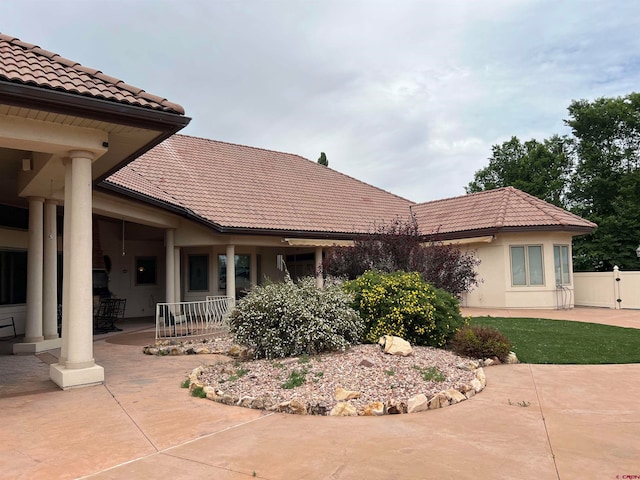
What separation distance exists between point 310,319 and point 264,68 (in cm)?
1223

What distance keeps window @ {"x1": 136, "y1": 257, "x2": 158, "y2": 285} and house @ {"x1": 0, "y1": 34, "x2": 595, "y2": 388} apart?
0.14ft

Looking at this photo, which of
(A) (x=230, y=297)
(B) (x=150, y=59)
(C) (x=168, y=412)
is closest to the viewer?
(C) (x=168, y=412)

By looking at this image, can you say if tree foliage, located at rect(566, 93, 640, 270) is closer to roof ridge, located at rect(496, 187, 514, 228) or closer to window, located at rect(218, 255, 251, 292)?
roof ridge, located at rect(496, 187, 514, 228)

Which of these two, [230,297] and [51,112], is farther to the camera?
[230,297]

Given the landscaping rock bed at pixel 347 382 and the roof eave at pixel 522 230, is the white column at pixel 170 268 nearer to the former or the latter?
the landscaping rock bed at pixel 347 382

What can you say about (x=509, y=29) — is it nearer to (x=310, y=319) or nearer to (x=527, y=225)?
(x=527, y=225)

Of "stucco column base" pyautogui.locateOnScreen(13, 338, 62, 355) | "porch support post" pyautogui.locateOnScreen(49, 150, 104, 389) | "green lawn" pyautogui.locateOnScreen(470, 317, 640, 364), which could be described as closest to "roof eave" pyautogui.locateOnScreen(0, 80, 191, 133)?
"porch support post" pyautogui.locateOnScreen(49, 150, 104, 389)

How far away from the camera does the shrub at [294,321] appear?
7.83m

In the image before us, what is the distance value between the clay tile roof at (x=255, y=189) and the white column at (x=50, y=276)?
257 centimetres

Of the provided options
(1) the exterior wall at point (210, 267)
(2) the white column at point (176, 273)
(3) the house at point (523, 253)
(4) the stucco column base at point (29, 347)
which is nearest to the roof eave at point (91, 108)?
(4) the stucco column base at point (29, 347)

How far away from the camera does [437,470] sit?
3895 mm

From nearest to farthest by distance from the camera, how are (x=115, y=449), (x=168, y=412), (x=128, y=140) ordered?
(x=115, y=449) < (x=168, y=412) < (x=128, y=140)

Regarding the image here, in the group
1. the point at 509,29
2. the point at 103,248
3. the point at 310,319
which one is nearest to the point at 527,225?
the point at 509,29

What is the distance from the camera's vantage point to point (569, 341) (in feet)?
35.1
